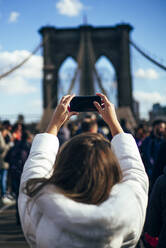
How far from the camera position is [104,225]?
1.10 meters

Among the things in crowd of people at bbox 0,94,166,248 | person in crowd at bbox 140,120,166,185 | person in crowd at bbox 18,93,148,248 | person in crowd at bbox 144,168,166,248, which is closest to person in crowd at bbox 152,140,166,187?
crowd of people at bbox 0,94,166,248

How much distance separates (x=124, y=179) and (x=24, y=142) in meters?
4.37

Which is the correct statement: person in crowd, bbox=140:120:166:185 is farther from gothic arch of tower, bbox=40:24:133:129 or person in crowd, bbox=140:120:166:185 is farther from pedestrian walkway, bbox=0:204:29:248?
gothic arch of tower, bbox=40:24:133:129

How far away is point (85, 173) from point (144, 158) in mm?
3727

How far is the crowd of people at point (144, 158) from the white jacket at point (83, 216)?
0.08 meters

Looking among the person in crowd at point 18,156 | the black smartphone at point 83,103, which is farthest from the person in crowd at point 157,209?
the person in crowd at point 18,156

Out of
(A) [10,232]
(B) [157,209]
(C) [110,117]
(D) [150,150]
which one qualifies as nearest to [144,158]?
(D) [150,150]

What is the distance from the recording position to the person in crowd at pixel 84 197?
1.10 metres

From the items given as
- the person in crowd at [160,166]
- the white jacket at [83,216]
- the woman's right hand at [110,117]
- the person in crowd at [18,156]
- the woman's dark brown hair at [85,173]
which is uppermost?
the woman's right hand at [110,117]

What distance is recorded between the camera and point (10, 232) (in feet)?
14.5

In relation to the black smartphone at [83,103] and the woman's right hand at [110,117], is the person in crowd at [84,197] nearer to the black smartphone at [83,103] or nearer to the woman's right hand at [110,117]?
Result: the woman's right hand at [110,117]

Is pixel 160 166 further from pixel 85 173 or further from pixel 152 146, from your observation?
pixel 152 146

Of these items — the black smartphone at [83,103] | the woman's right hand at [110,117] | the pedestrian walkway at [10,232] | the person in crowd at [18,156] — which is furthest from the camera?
the person in crowd at [18,156]

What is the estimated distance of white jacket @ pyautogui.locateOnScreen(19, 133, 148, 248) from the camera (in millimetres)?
1094
